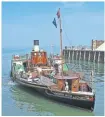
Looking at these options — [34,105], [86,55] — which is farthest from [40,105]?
[86,55]

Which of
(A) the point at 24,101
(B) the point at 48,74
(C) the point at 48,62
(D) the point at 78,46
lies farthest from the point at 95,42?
(A) the point at 24,101

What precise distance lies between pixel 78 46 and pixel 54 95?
58756 mm

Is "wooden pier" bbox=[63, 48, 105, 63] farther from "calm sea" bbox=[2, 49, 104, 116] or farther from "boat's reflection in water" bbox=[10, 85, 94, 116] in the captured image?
"boat's reflection in water" bbox=[10, 85, 94, 116]

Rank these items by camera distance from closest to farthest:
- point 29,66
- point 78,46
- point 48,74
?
point 48,74 < point 29,66 < point 78,46

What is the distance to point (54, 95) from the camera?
80.1ft

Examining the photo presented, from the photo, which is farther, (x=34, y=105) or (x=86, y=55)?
(x=86, y=55)

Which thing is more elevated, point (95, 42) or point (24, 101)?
point (95, 42)

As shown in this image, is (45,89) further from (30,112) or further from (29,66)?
(29,66)

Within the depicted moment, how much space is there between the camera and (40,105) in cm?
2433

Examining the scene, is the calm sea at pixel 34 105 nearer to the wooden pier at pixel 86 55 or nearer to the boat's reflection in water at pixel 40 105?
the boat's reflection in water at pixel 40 105

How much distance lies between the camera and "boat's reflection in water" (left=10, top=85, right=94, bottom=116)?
72.8ft

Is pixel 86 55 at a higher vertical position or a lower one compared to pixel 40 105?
higher

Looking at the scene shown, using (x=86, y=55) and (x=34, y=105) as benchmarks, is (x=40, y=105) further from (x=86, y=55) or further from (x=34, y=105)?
(x=86, y=55)

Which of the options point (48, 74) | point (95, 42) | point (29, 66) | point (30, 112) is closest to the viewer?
point (30, 112)
